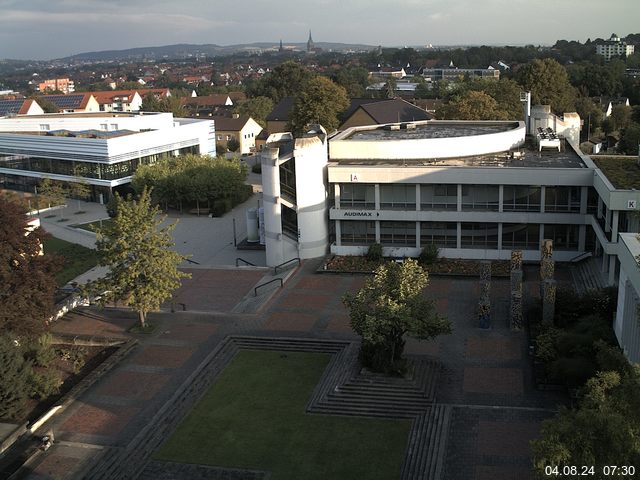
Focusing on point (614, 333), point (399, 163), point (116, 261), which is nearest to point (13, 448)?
point (116, 261)

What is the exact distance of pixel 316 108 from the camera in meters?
66.9

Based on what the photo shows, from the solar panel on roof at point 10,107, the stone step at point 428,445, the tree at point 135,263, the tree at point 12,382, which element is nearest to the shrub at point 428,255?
the tree at point 135,263

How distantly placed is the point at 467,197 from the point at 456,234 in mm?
2054

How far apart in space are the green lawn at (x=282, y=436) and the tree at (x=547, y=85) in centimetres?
5973

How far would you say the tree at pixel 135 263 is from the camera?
29016 mm

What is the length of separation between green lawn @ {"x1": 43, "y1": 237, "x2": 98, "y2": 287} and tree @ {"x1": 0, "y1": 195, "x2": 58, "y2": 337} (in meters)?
9.74

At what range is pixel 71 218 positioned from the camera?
55656mm

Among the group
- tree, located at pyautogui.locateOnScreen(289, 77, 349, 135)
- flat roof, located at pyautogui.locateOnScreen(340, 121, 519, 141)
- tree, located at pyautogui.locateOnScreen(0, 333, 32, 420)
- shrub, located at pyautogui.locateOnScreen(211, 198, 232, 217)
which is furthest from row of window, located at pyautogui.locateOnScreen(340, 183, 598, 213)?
tree, located at pyautogui.locateOnScreen(289, 77, 349, 135)

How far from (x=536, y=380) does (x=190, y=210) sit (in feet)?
118

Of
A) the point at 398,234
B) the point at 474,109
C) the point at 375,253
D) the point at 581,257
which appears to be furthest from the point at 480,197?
the point at 474,109

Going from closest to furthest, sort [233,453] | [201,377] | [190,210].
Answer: [233,453] < [201,377] < [190,210]

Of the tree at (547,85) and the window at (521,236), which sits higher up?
the tree at (547,85)

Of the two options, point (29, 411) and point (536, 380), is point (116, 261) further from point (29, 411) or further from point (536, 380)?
point (536, 380)

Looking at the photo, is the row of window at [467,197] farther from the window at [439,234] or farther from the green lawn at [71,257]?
the green lawn at [71,257]
